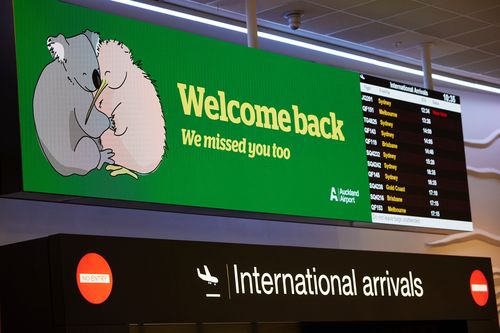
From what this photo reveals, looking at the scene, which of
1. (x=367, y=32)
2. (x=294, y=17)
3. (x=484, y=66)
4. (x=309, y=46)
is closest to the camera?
(x=294, y=17)

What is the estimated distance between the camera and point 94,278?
4629 millimetres

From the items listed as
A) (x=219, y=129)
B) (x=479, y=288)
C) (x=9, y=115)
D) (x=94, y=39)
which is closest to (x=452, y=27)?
(x=479, y=288)

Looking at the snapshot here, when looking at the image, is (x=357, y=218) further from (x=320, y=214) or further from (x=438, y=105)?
(x=438, y=105)

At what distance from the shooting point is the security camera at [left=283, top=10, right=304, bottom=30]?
22.6 ft

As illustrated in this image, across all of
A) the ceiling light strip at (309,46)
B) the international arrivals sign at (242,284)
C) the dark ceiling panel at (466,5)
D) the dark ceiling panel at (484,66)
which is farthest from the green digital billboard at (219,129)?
the dark ceiling panel at (484,66)

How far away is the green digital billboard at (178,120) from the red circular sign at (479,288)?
916 mm

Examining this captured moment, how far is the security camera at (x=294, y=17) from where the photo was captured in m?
6.90

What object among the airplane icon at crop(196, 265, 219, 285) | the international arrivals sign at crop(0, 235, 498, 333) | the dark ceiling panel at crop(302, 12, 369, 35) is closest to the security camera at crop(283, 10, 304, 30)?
the dark ceiling panel at crop(302, 12, 369, 35)

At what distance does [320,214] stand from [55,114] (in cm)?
203

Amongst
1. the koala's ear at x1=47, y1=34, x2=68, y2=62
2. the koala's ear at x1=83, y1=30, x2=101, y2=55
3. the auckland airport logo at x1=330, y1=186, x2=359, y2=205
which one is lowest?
the auckland airport logo at x1=330, y1=186, x2=359, y2=205

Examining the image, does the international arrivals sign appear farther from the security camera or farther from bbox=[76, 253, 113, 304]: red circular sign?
the security camera

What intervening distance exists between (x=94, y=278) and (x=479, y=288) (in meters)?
3.23

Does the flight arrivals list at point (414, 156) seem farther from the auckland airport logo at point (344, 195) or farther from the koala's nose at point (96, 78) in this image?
the koala's nose at point (96, 78)

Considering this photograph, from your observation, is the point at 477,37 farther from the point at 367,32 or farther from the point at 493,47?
the point at 367,32
